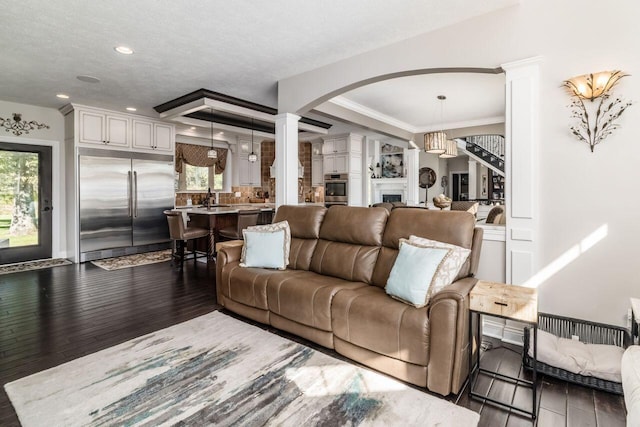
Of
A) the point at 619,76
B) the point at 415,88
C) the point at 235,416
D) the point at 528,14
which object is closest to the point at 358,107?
the point at 415,88

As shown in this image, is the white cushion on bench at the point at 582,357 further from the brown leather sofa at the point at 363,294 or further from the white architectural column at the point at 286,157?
the white architectural column at the point at 286,157

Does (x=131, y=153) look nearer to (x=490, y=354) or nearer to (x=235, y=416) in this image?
(x=235, y=416)

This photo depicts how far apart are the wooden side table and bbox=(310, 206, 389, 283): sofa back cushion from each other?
96 centimetres

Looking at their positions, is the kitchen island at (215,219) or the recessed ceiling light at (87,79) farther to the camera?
the kitchen island at (215,219)

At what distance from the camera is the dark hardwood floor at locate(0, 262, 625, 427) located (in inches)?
74.4

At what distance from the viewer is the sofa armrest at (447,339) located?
191 centimetres

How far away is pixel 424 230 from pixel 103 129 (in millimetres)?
5998

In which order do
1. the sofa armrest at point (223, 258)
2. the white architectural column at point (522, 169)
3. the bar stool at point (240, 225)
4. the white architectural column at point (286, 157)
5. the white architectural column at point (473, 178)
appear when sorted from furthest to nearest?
1. the white architectural column at point (473, 178)
2. the bar stool at point (240, 225)
3. the white architectural column at point (286, 157)
4. the sofa armrest at point (223, 258)
5. the white architectural column at point (522, 169)

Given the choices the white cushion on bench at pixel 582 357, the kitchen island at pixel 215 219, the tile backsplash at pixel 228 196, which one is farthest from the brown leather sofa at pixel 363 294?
the tile backsplash at pixel 228 196

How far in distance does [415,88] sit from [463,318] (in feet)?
13.0

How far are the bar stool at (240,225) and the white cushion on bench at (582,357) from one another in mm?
4196

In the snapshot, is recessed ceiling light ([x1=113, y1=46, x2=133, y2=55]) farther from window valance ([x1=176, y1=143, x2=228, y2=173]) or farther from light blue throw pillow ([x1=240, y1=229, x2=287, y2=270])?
window valance ([x1=176, y1=143, x2=228, y2=173])

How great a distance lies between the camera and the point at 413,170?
830cm

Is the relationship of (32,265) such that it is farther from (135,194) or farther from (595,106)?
(595,106)
